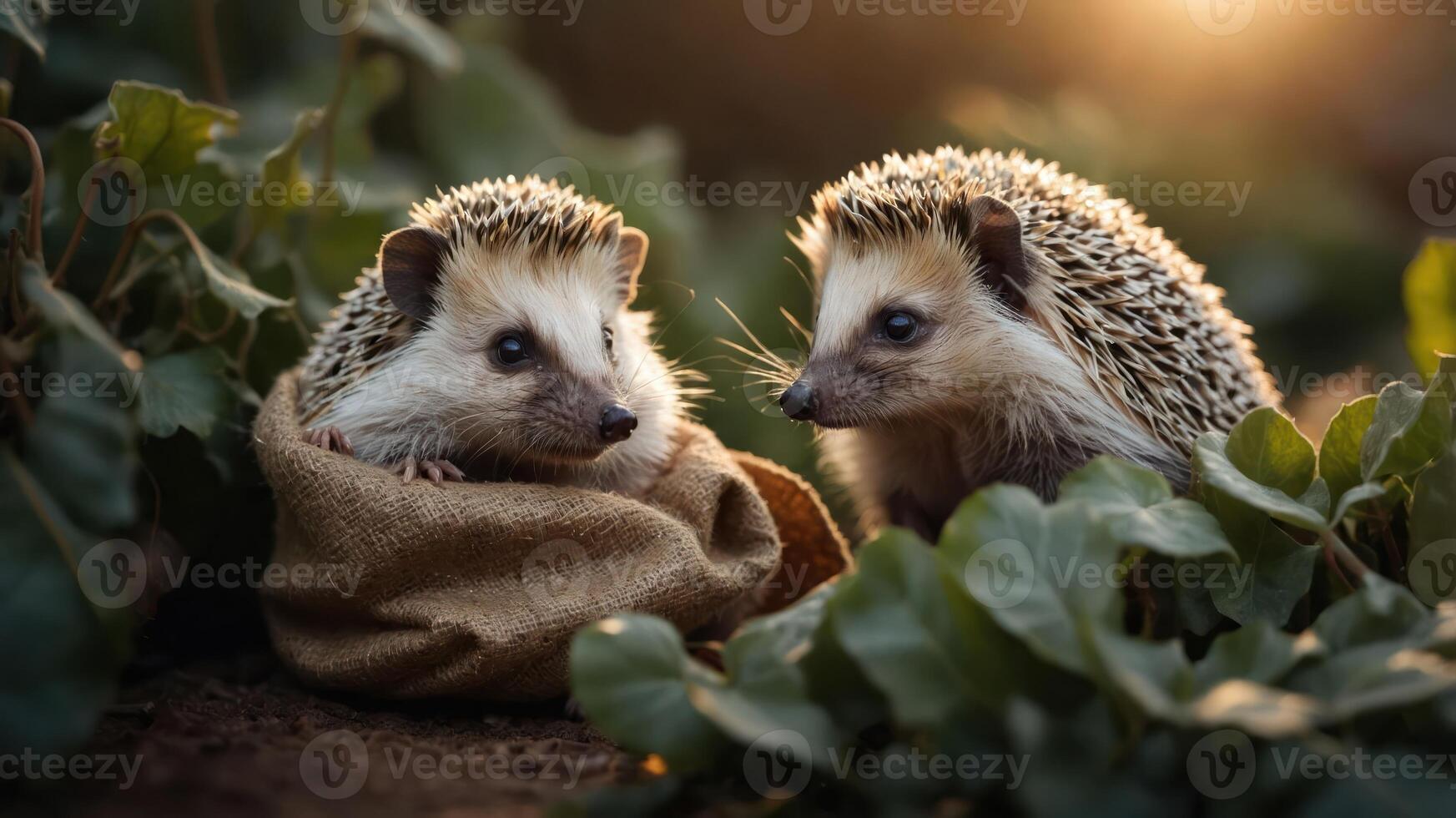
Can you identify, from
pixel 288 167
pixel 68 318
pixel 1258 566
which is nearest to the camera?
pixel 68 318

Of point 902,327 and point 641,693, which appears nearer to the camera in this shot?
point 641,693

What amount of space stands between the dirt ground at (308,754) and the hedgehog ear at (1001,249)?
1.20 meters

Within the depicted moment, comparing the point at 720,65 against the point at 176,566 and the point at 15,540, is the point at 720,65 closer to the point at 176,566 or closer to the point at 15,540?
the point at 176,566

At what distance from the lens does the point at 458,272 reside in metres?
2.24

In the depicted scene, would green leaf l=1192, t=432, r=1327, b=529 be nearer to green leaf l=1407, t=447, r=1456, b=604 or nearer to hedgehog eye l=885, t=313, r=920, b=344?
green leaf l=1407, t=447, r=1456, b=604

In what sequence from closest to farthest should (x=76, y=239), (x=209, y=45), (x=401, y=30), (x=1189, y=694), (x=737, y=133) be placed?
1. (x=1189, y=694)
2. (x=76, y=239)
3. (x=401, y=30)
4. (x=209, y=45)
5. (x=737, y=133)

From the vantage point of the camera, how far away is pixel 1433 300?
7.41 feet

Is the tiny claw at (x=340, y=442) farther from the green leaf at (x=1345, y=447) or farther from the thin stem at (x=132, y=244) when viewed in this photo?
the green leaf at (x=1345, y=447)

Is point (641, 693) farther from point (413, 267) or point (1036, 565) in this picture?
point (413, 267)

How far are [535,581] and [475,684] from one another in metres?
0.20

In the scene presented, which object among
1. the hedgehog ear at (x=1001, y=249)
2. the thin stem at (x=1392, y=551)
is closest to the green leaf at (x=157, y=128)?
the hedgehog ear at (x=1001, y=249)

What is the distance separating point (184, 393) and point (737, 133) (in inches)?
189

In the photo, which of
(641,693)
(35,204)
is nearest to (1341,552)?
(641,693)

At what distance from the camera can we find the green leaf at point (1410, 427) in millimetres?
1742
